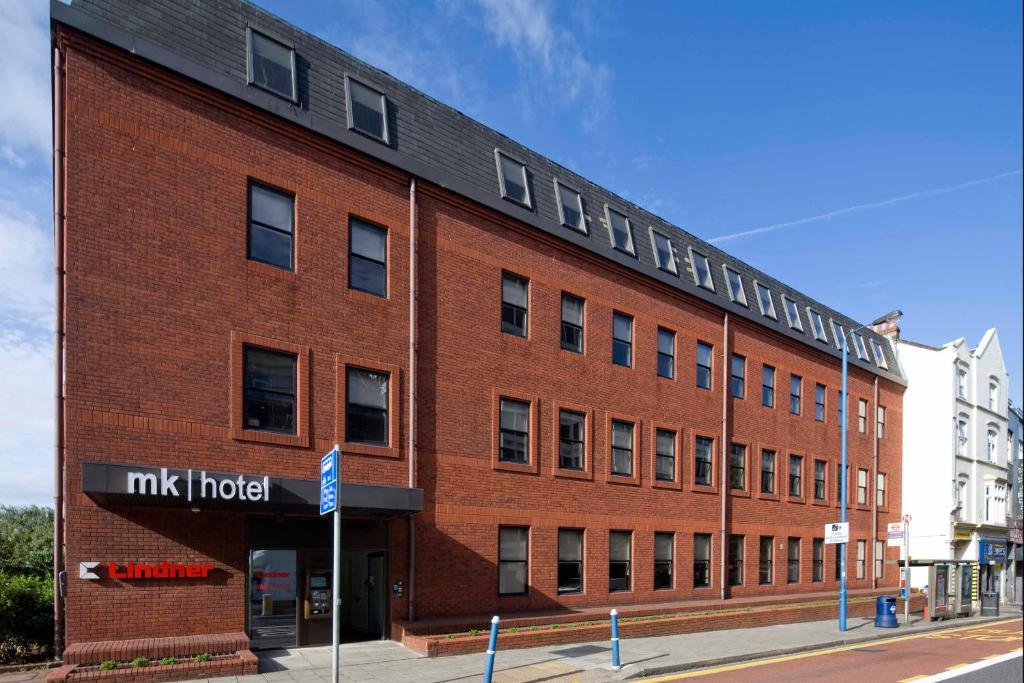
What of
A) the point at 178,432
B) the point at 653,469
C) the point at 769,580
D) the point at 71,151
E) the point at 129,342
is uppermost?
the point at 71,151

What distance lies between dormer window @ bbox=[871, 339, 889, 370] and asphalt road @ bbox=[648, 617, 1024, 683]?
17.6 m

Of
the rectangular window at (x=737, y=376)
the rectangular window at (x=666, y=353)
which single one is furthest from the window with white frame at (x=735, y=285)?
the rectangular window at (x=666, y=353)

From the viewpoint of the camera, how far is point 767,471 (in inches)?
1133

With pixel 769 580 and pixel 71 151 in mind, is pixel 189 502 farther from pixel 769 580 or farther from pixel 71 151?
pixel 769 580

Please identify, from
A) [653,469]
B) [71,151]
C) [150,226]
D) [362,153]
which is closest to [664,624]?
[653,469]

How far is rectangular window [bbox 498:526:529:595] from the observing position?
61.4ft

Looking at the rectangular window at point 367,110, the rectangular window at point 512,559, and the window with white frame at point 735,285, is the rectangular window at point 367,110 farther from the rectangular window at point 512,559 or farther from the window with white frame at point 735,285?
the window with white frame at point 735,285

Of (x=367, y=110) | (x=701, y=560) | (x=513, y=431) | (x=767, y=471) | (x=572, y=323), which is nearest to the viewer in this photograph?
(x=367, y=110)

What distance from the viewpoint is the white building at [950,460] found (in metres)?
38.0

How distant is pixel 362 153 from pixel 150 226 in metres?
4.73

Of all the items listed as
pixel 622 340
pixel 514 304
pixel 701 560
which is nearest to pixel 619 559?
pixel 701 560

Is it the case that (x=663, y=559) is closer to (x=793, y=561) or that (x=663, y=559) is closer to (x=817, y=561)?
(x=793, y=561)

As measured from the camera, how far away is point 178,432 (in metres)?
13.4

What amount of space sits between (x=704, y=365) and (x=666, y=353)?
225 centimetres
